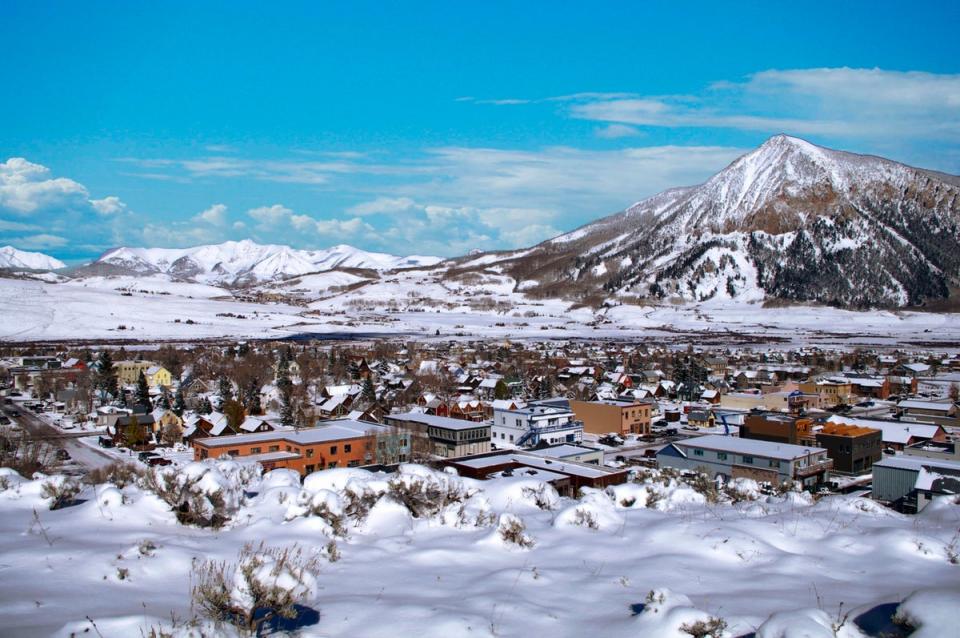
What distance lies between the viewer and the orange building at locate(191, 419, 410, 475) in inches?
787

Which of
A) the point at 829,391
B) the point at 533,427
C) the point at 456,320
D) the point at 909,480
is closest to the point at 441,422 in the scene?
the point at 533,427

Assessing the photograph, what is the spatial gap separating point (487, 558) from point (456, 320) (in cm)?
10674

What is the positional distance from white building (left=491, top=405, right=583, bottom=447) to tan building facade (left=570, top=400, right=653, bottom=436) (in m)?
2.26

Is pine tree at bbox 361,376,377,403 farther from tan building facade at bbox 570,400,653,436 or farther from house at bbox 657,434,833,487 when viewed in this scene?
house at bbox 657,434,833,487

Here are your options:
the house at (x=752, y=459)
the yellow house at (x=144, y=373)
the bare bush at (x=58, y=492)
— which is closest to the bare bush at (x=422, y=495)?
the bare bush at (x=58, y=492)

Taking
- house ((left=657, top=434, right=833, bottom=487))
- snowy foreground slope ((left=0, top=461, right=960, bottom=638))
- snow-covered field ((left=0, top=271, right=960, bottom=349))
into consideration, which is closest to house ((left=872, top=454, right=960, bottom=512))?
house ((left=657, top=434, right=833, bottom=487))

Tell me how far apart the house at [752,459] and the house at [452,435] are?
661 centimetres

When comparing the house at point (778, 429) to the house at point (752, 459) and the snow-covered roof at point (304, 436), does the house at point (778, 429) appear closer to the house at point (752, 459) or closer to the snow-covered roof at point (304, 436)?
the house at point (752, 459)

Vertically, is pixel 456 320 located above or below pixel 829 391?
above

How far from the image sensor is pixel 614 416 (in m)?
30.0

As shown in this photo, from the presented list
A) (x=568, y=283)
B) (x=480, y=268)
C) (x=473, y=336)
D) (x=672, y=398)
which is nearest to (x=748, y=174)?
(x=568, y=283)

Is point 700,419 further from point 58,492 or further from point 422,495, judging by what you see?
point 58,492

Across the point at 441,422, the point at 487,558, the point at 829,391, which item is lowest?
the point at 829,391

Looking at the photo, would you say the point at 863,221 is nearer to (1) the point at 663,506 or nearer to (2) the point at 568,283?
(2) the point at 568,283
